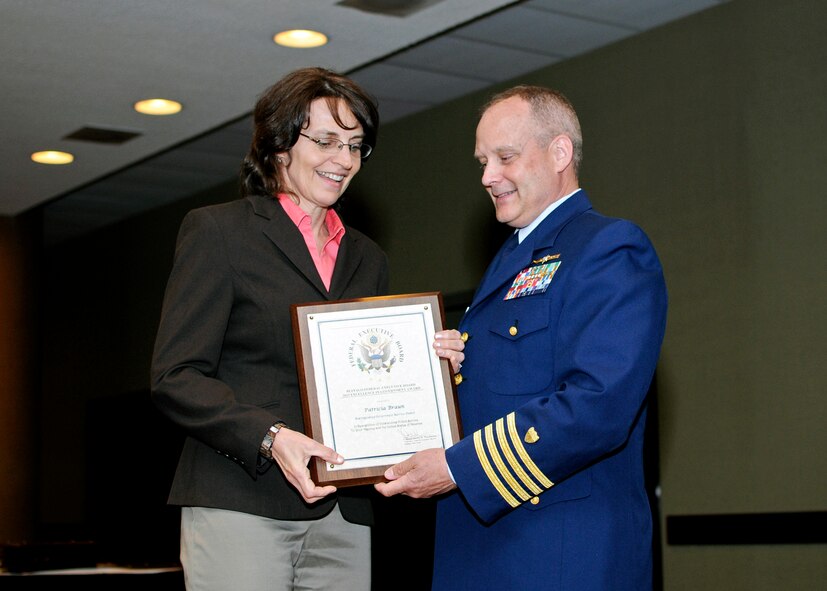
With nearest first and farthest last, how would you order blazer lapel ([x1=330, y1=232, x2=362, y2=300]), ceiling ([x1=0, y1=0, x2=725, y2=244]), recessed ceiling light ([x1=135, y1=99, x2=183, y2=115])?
blazer lapel ([x1=330, y1=232, x2=362, y2=300]), ceiling ([x1=0, y1=0, x2=725, y2=244]), recessed ceiling light ([x1=135, y1=99, x2=183, y2=115])

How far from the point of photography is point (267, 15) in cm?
485

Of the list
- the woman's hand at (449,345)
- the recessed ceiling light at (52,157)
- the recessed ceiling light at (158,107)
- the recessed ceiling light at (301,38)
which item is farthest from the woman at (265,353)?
the recessed ceiling light at (52,157)

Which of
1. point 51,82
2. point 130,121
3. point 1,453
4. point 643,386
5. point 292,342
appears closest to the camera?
point 643,386

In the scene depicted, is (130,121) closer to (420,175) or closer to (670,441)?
(420,175)

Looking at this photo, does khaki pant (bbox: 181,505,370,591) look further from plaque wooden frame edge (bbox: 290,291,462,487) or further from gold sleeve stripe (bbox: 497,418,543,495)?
gold sleeve stripe (bbox: 497,418,543,495)

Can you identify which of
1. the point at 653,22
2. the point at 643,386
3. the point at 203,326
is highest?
the point at 653,22

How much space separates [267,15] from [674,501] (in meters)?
2.88

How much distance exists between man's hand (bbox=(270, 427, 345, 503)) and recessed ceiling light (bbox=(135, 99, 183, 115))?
13.4 feet

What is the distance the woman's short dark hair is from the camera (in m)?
2.60

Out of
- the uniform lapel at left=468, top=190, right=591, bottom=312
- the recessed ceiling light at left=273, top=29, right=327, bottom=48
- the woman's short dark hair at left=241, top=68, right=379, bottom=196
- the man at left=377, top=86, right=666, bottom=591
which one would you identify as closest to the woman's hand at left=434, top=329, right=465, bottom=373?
the man at left=377, top=86, right=666, bottom=591

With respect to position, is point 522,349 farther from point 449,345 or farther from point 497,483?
point 497,483

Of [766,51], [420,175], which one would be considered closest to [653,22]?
[766,51]

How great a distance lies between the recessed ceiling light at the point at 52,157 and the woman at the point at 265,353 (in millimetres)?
4608

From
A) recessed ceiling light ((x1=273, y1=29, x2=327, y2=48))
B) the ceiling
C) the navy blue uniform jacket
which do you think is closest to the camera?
the navy blue uniform jacket
